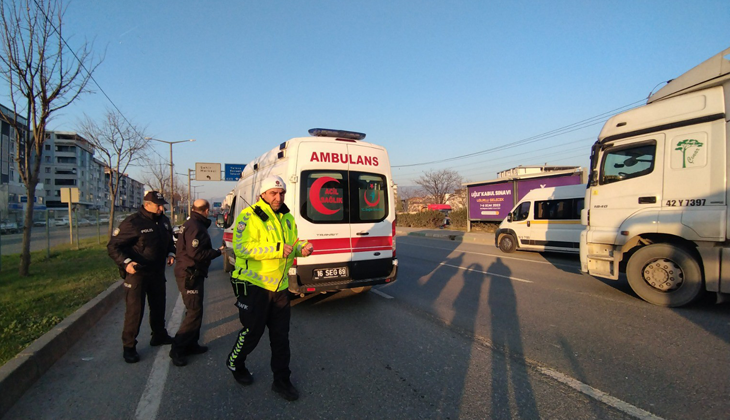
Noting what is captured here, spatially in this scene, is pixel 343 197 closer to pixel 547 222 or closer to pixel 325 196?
pixel 325 196

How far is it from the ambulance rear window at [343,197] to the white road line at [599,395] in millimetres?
3250

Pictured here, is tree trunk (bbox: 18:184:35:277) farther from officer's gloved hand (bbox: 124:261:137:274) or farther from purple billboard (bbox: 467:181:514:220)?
purple billboard (bbox: 467:181:514:220)

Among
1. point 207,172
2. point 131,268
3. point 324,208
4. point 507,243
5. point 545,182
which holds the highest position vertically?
point 207,172

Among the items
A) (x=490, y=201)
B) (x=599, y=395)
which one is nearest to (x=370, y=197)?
(x=599, y=395)

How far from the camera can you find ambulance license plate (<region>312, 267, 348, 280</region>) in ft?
17.4

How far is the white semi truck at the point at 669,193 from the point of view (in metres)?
5.34

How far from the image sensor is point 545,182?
18.8 m

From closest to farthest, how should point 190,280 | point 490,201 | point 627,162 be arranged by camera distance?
point 190,280 → point 627,162 → point 490,201

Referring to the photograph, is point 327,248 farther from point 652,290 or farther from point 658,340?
point 652,290

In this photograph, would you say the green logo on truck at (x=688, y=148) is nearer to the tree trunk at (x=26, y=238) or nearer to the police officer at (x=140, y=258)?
the police officer at (x=140, y=258)

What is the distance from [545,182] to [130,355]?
63.1 ft

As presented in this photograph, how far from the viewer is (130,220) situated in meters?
3.98

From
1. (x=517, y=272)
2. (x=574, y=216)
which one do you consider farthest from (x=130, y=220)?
(x=574, y=216)

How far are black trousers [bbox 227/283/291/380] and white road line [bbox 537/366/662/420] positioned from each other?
2.46 m
